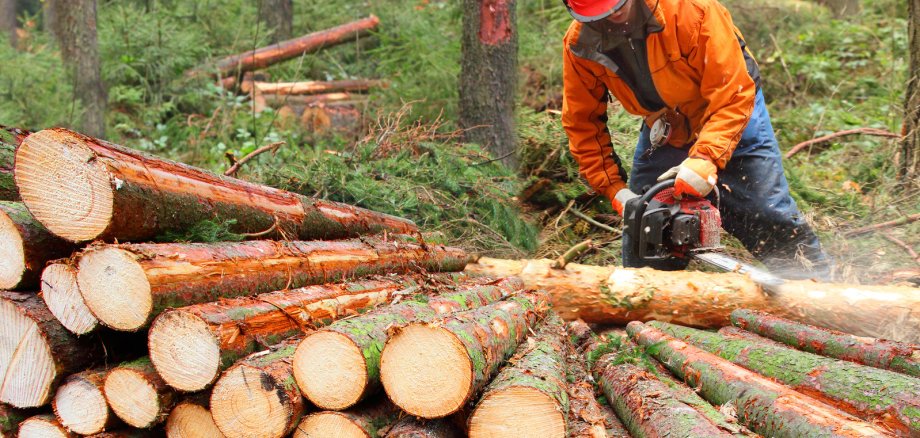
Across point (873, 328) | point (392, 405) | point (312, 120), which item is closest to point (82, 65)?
point (312, 120)

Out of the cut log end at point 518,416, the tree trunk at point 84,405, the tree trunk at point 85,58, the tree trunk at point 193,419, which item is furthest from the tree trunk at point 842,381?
the tree trunk at point 85,58

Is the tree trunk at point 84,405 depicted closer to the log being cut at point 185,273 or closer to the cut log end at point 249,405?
the log being cut at point 185,273

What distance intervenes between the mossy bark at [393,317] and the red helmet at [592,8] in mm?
1541

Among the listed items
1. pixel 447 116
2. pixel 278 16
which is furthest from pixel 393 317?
pixel 278 16

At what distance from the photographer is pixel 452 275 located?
4.10 m

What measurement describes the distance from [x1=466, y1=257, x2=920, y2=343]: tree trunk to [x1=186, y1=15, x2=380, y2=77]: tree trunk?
20.1 feet

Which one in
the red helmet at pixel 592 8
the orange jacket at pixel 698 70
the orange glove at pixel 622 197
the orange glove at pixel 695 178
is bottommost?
the orange glove at pixel 622 197

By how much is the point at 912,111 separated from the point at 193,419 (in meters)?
5.66

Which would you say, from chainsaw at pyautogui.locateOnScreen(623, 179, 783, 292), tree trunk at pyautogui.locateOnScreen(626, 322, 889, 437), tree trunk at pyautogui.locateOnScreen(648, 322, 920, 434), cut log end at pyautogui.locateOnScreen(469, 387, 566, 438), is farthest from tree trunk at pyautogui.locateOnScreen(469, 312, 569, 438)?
chainsaw at pyautogui.locateOnScreen(623, 179, 783, 292)

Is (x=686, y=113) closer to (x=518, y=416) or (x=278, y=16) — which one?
(x=518, y=416)

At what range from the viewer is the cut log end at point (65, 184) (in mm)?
2248

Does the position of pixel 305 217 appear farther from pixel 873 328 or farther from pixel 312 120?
A: pixel 312 120

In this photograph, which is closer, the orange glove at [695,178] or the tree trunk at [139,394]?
the tree trunk at [139,394]

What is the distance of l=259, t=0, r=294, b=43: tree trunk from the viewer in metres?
10.6
